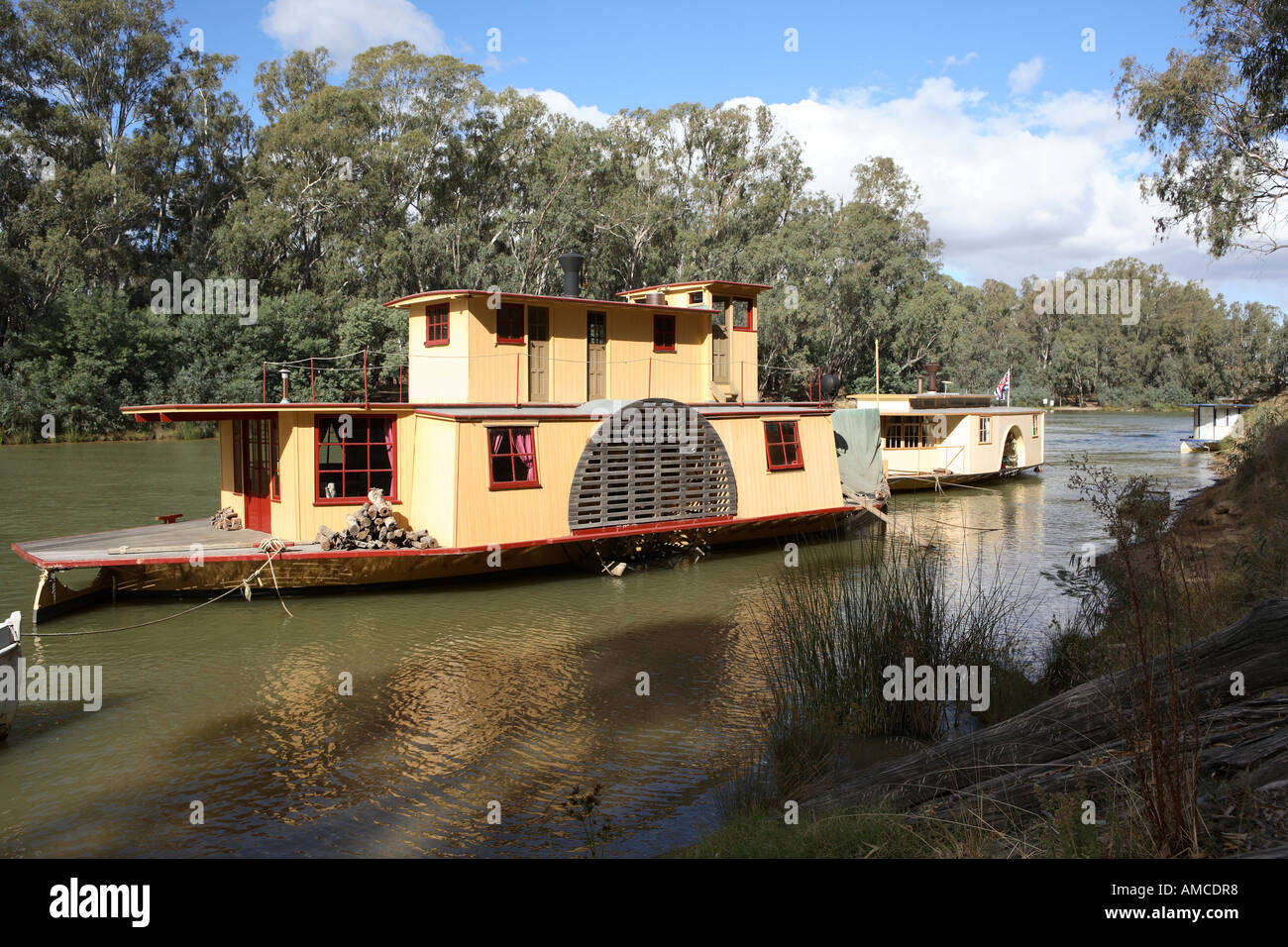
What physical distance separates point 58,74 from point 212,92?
23.4 ft

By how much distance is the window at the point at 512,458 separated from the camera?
14.9 meters

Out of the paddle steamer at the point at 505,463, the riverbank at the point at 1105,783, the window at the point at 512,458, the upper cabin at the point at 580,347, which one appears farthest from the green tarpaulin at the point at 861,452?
the riverbank at the point at 1105,783

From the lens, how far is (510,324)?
55.8 feet

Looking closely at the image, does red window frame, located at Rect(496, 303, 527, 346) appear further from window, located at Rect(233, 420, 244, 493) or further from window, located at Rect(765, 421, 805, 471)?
window, located at Rect(765, 421, 805, 471)

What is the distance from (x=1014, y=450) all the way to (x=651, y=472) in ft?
72.1

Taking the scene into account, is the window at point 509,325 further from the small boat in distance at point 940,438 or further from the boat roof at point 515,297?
the small boat in distance at point 940,438

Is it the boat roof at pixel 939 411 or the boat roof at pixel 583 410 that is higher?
the boat roof at pixel 939 411

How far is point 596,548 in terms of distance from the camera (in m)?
16.5

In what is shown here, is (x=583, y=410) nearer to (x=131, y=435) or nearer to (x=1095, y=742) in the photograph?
(x=1095, y=742)

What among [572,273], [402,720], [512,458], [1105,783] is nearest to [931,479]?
[572,273]

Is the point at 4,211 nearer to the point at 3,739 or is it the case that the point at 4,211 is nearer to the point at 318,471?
the point at 318,471

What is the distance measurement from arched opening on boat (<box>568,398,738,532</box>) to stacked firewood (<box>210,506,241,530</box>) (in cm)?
556

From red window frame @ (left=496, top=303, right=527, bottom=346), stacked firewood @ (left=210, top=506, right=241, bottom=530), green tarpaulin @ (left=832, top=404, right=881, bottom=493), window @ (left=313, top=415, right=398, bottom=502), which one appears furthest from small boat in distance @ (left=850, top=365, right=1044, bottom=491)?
stacked firewood @ (left=210, top=506, right=241, bottom=530)
